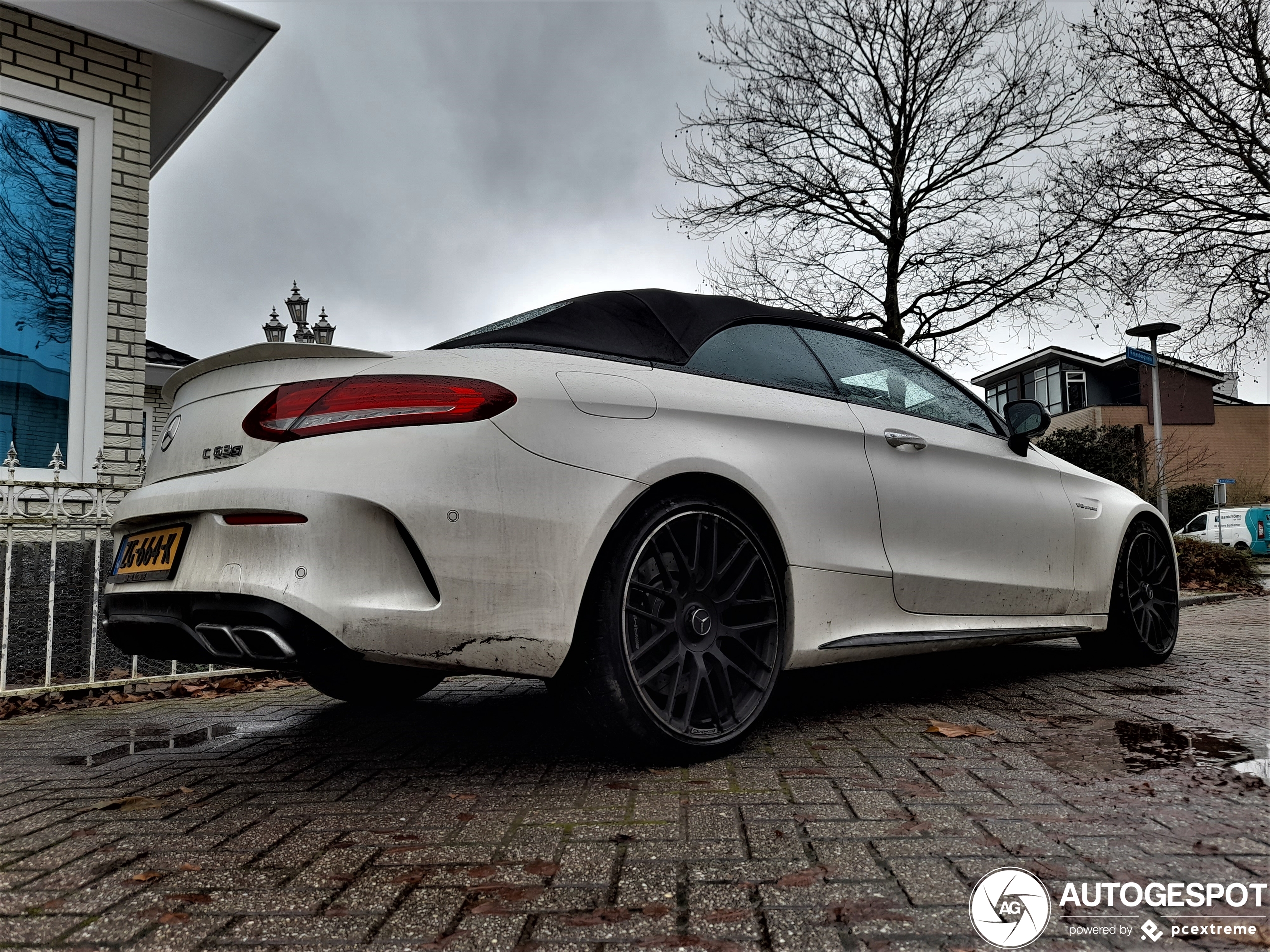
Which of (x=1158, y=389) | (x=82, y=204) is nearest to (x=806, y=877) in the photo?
(x=82, y=204)

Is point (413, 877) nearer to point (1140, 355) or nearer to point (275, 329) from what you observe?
point (275, 329)

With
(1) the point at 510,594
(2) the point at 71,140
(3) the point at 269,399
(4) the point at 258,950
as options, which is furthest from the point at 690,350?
(2) the point at 71,140

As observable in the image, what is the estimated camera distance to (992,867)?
72.5 inches

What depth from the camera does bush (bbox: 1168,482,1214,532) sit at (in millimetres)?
33062

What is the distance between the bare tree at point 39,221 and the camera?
6707mm

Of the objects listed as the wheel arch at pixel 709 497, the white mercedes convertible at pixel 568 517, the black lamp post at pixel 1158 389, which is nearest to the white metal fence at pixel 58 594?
→ the white mercedes convertible at pixel 568 517

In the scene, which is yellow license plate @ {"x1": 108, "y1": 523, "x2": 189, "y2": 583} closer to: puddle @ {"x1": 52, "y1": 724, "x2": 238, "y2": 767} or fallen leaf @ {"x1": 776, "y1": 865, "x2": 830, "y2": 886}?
puddle @ {"x1": 52, "y1": 724, "x2": 238, "y2": 767}

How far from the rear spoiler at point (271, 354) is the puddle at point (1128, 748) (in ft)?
7.94

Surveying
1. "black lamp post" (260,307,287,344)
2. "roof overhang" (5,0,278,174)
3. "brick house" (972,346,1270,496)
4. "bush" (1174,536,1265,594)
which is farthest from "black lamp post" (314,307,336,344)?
"brick house" (972,346,1270,496)

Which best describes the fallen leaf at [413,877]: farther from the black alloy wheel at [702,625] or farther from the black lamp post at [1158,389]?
the black lamp post at [1158,389]

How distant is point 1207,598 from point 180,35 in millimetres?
11599

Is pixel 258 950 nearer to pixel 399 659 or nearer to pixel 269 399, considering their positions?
pixel 399 659

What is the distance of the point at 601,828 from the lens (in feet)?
7.00

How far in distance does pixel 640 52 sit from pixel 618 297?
23.4 ft
